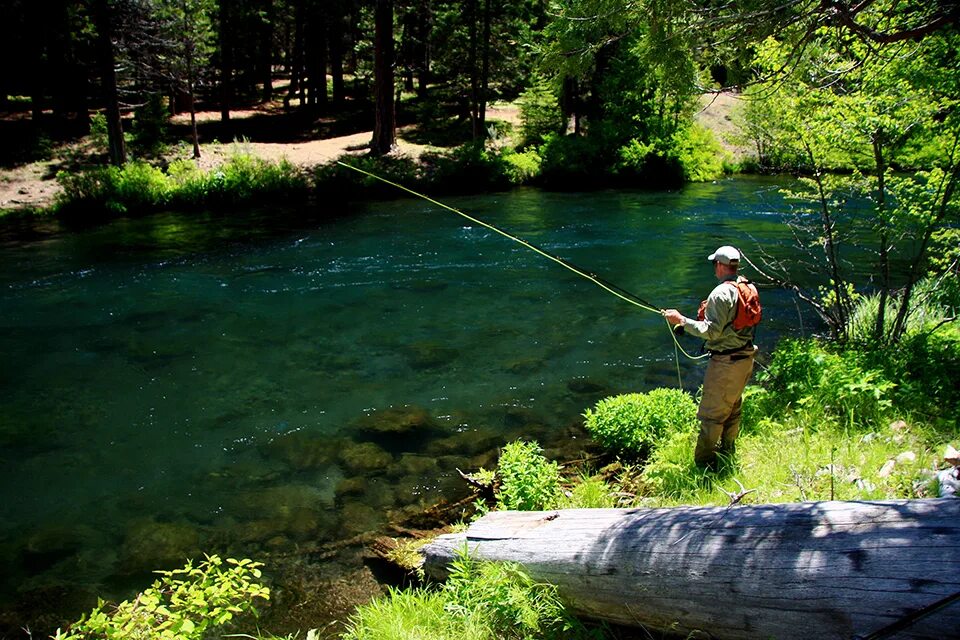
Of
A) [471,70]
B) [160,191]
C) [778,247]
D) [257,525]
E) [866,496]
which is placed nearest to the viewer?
[866,496]

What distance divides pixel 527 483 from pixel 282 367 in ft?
18.4

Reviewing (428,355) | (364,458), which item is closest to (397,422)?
(364,458)

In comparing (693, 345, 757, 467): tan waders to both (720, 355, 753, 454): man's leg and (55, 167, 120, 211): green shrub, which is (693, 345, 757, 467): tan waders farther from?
(55, 167, 120, 211): green shrub

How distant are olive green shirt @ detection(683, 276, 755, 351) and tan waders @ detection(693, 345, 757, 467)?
97mm

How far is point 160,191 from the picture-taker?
23.0m

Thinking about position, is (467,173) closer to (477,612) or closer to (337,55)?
(337,55)

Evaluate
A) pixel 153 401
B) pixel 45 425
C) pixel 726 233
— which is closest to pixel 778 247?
pixel 726 233

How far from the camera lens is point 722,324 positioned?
5.56 m

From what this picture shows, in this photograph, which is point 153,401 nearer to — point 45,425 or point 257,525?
point 45,425

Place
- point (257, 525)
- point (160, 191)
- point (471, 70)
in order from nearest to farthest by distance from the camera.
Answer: point (257, 525) → point (160, 191) → point (471, 70)

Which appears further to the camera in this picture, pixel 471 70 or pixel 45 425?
pixel 471 70

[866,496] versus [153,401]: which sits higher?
[866,496]

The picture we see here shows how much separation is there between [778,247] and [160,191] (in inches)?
764

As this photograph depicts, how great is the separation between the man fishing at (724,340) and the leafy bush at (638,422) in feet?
3.90
